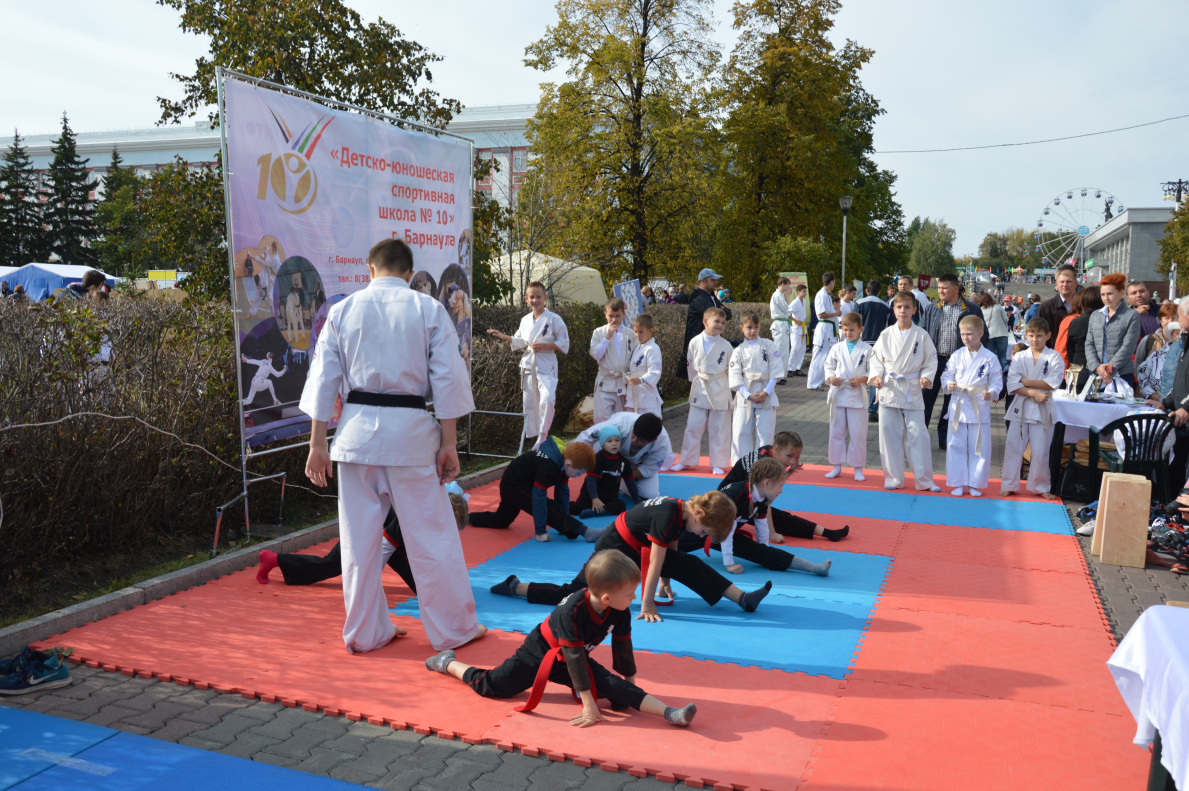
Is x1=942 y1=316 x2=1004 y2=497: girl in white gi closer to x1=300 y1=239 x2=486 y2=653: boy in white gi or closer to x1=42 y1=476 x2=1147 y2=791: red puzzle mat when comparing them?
x1=42 y1=476 x2=1147 y2=791: red puzzle mat

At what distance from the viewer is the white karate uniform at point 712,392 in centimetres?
895

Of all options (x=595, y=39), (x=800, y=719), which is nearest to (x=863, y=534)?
(x=800, y=719)

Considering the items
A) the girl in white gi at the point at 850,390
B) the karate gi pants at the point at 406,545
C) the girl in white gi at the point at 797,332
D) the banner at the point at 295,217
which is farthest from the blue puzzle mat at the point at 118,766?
the girl in white gi at the point at 797,332

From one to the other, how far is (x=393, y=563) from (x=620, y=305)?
4.96 m

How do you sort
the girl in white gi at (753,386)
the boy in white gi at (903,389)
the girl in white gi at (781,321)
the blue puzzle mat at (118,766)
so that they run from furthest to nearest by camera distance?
the girl in white gi at (781,321) < the girl in white gi at (753,386) < the boy in white gi at (903,389) < the blue puzzle mat at (118,766)

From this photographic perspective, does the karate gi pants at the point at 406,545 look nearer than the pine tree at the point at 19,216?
Yes

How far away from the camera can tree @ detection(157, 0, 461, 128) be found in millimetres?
11789

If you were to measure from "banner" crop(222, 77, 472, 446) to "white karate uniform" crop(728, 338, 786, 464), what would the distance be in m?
3.32

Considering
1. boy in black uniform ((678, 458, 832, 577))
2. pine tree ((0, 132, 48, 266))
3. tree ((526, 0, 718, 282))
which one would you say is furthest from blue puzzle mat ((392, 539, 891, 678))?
pine tree ((0, 132, 48, 266))

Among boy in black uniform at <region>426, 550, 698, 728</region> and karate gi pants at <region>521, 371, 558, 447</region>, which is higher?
karate gi pants at <region>521, 371, 558, 447</region>

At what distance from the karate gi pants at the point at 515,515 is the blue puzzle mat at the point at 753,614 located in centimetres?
25

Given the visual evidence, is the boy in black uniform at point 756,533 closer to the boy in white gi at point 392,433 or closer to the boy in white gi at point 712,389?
the boy in white gi at point 392,433

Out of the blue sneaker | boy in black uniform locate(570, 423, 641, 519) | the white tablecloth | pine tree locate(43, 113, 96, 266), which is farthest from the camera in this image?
pine tree locate(43, 113, 96, 266)

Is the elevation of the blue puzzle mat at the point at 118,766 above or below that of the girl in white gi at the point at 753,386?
below
